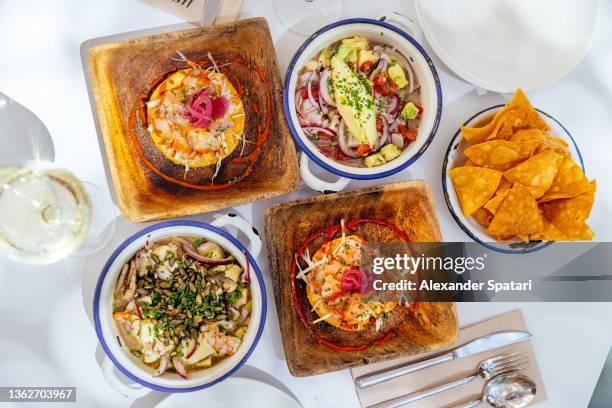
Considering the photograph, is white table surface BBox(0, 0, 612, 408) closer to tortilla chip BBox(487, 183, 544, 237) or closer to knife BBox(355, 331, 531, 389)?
knife BBox(355, 331, 531, 389)

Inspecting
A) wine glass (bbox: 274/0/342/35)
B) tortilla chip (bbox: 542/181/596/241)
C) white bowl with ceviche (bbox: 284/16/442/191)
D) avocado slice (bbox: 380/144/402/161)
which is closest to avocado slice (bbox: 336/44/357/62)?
white bowl with ceviche (bbox: 284/16/442/191)

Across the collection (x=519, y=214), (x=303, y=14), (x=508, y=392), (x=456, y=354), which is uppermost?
(x=303, y=14)

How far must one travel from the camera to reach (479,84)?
1381 millimetres

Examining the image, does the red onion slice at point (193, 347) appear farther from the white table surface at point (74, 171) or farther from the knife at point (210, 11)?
the knife at point (210, 11)

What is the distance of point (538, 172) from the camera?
1.25 meters

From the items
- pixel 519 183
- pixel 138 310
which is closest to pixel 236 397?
pixel 138 310

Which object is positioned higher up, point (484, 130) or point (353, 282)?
point (484, 130)

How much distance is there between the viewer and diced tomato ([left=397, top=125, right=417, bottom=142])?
4.36 feet

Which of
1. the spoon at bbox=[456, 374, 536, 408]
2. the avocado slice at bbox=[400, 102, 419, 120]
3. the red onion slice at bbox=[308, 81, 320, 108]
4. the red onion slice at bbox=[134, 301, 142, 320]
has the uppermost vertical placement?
the red onion slice at bbox=[308, 81, 320, 108]

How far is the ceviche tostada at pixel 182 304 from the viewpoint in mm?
1295

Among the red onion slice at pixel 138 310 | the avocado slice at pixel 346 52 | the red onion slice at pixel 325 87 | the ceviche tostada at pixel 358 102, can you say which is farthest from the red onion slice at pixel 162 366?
the avocado slice at pixel 346 52

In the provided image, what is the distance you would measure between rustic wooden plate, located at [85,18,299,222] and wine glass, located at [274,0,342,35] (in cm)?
13

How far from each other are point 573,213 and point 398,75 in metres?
0.51

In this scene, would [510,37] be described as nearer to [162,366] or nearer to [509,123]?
[509,123]
